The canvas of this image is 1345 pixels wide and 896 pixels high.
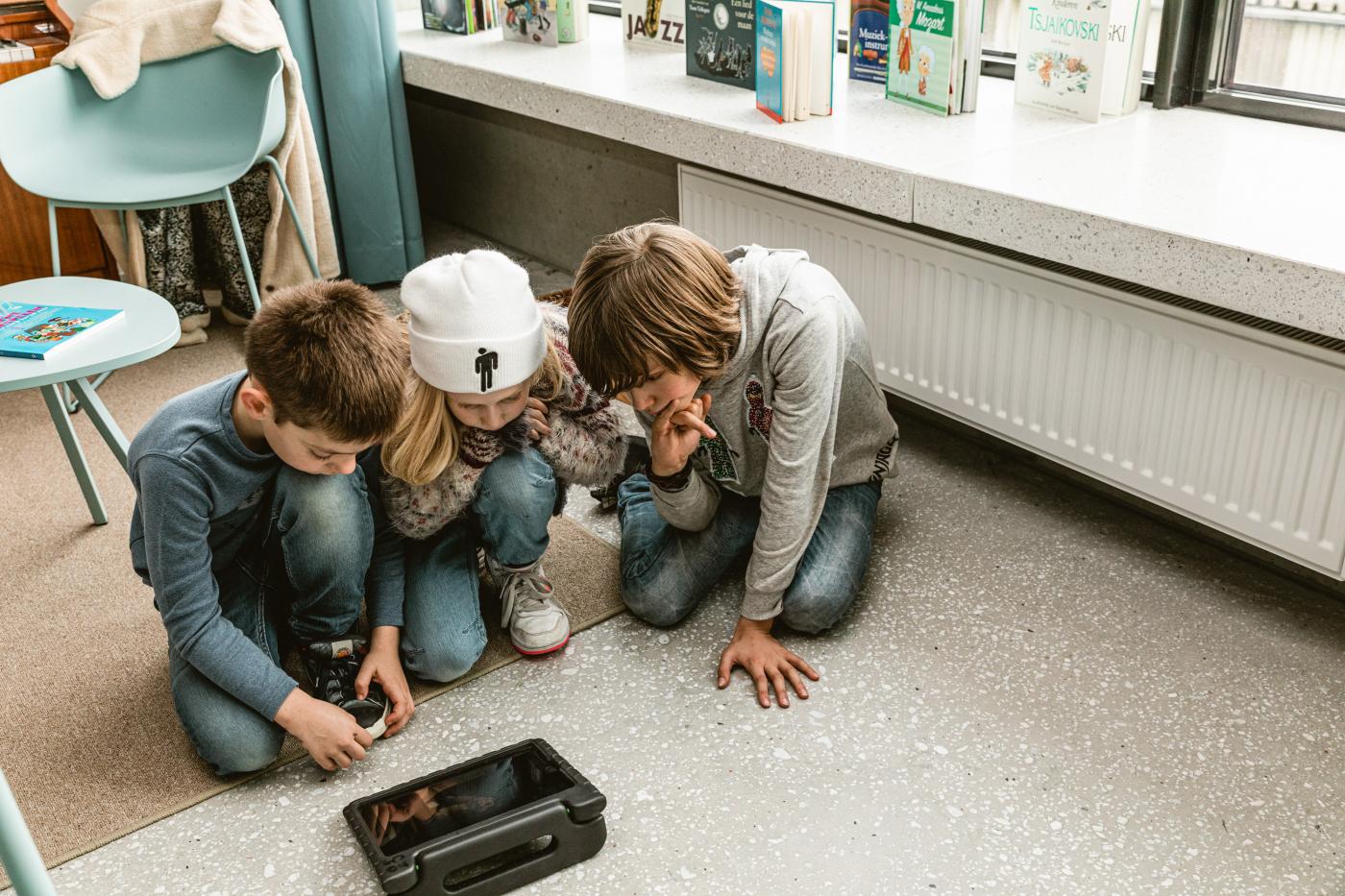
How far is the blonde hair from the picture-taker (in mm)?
1464

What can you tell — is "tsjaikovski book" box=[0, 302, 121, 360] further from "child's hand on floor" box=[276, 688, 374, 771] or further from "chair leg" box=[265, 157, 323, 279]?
"chair leg" box=[265, 157, 323, 279]

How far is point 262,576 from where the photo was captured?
159cm

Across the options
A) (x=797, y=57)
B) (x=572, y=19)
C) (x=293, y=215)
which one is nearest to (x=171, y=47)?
(x=293, y=215)

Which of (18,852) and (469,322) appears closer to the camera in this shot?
(18,852)

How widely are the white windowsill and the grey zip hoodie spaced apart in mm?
272

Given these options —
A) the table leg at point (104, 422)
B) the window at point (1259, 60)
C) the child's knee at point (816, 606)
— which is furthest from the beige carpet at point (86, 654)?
the window at point (1259, 60)

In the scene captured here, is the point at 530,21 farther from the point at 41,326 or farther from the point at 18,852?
the point at 18,852

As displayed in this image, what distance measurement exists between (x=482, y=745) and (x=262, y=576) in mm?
382

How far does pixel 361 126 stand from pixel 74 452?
1.25m

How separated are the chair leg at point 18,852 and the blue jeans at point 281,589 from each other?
19.8 inches

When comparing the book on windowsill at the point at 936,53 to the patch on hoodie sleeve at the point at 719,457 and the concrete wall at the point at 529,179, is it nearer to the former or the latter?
the concrete wall at the point at 529,179

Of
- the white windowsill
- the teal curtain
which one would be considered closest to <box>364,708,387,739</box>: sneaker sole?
the white windowsill

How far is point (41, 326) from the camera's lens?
182cm

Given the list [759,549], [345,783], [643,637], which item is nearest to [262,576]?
[345,783]
